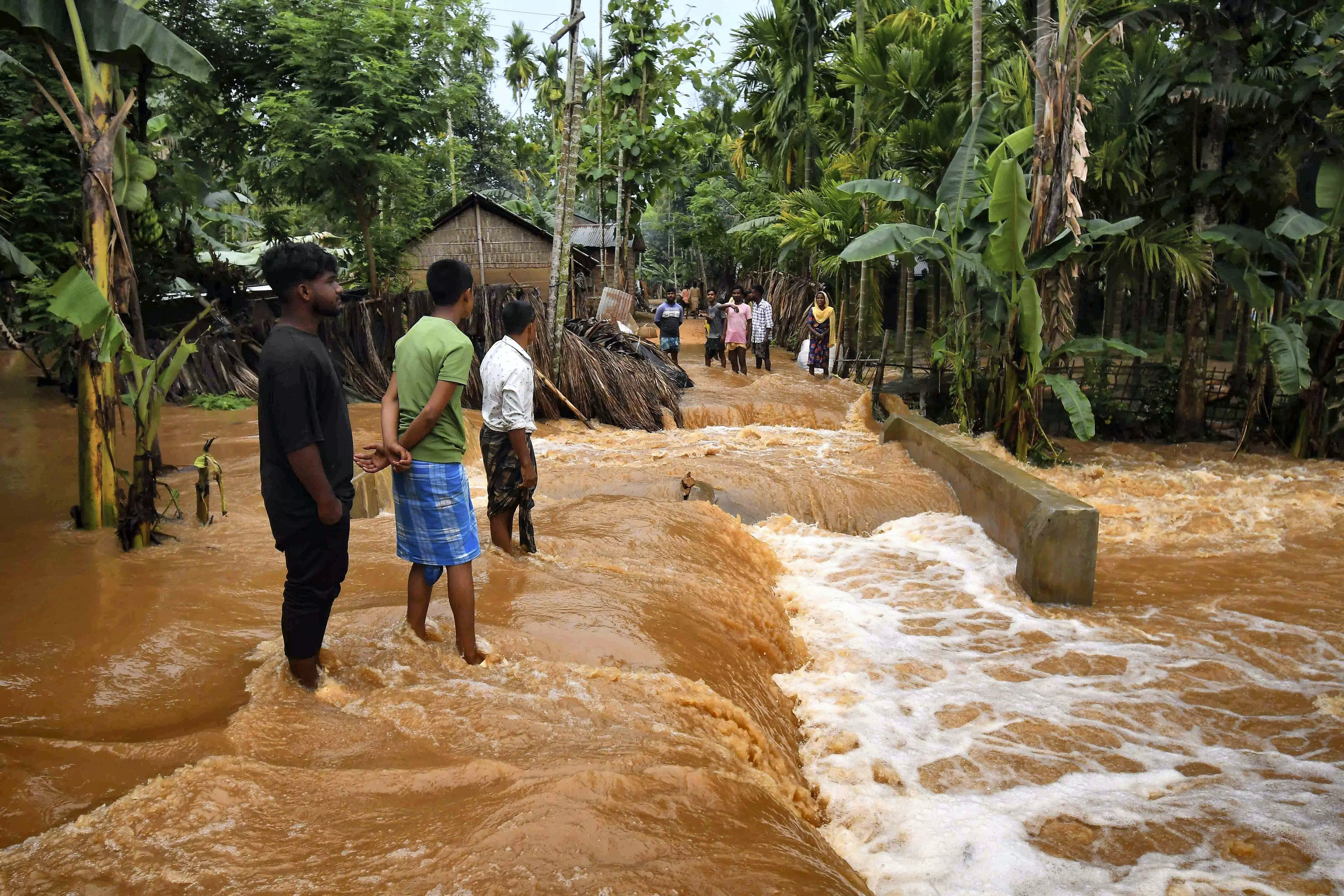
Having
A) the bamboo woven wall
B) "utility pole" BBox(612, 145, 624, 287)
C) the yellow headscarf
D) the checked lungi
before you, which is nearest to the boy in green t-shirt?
the checked lungi

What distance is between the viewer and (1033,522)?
272 inches

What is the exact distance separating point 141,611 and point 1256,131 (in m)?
13.5

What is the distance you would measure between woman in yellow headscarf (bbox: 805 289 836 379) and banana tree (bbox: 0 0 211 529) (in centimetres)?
1320

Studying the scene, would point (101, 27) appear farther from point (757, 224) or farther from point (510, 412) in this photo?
point (757, 224)

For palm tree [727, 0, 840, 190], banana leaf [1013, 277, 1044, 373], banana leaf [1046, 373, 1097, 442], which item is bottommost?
banana leaf [1046, 373, 1097, 442]

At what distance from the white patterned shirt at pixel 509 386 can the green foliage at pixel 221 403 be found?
8709mm

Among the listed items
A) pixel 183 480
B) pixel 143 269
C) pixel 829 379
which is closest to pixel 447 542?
pixel 183 480

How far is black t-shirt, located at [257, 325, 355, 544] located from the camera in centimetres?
306

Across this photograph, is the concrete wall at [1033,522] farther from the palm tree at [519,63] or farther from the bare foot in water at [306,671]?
the palm tree at [519,63]

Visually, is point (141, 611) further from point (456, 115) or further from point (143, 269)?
point (456, 115)

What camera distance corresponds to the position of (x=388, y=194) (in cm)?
1814

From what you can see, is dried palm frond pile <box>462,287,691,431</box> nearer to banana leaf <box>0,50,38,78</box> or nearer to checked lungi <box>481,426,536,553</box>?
banana leaf <box>0,50,38,78</box>

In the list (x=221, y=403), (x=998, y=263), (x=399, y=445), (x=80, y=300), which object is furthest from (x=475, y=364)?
(x=399, y=445)

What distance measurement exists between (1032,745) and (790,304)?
20924 mm
